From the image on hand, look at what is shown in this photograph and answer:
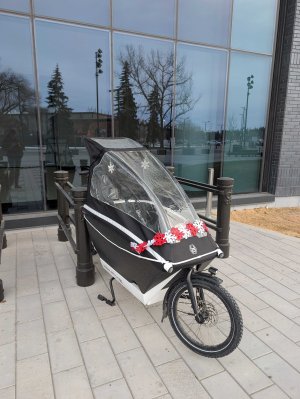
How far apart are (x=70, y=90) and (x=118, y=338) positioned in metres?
4.47

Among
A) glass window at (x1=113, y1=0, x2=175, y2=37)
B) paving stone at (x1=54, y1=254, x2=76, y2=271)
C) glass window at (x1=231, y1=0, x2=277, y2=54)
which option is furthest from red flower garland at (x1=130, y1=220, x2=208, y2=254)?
glass window at (x1=231, y1=0, x2=277, y2=54)

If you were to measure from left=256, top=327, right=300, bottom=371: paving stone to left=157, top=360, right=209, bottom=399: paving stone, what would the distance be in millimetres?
746

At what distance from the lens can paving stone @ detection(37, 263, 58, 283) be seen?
11.6ft

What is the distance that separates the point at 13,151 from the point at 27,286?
2.82 metres

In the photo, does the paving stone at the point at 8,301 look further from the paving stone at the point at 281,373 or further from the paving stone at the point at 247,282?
the paving stone at the point at 247,282

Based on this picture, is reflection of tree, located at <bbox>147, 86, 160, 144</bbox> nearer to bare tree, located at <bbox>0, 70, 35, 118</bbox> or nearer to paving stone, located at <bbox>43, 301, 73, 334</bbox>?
bare tree, located at <bbox>0, 70, 35, 118</bbox>

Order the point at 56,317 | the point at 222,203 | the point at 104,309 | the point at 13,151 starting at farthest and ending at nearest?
the point at 13,151 → the point at 222,203 → the point at 104,309 → the point at 56,317

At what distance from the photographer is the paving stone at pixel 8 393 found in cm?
195

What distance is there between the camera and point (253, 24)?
6738 mm

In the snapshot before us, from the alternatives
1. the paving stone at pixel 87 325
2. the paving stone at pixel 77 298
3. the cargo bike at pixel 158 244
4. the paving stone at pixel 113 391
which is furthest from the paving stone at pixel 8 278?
the paving stone at pixel 113 391

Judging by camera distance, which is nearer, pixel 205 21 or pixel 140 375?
pixel 140 375

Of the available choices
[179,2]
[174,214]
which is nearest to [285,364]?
[174,214]

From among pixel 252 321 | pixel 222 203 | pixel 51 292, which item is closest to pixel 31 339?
pixel 51 292

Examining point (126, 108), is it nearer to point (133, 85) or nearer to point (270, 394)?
point (133, 85)
